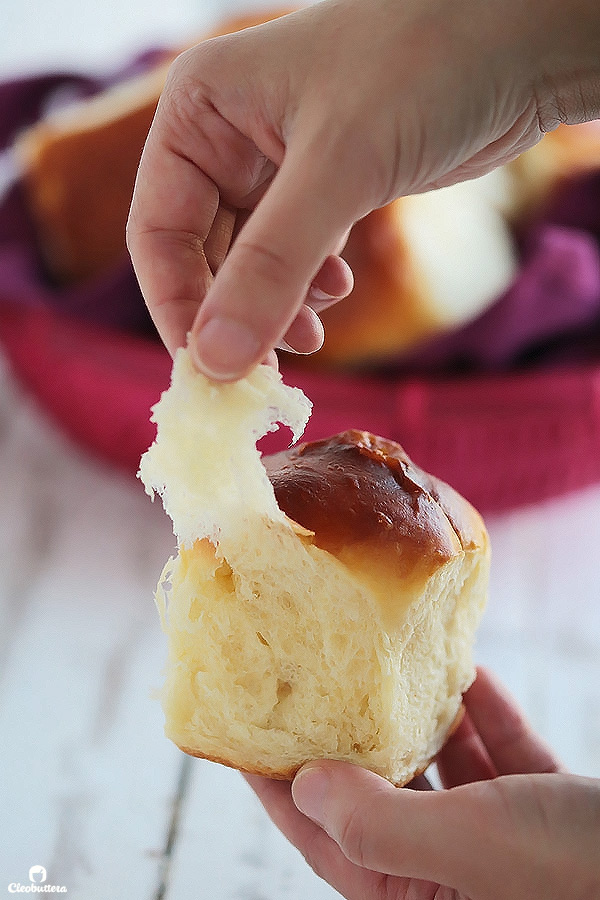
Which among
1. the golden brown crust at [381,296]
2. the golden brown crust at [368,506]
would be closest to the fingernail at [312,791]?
the golden brown crust at [368,506]

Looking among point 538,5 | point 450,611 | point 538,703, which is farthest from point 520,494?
point 538,5


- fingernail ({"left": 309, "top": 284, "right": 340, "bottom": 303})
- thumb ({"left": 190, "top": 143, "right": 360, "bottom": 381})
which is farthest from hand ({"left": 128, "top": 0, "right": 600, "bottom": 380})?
fingernail ({"left": 309, "top": 284, "right": 340, "bottom": 303})

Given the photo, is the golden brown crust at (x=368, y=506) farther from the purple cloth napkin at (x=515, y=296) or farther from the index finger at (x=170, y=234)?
the purple cloth napkin at (x=515, y=296)

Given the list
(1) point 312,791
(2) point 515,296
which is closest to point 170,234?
(1) point 312,791

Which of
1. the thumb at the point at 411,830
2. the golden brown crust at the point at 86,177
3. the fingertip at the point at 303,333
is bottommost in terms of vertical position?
the thumb at the point at 411,830

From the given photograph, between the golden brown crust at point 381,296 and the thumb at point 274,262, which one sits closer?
the thumb at point 274,262

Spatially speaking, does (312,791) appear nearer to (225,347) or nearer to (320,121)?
(225,347)

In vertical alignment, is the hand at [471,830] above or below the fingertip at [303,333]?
below

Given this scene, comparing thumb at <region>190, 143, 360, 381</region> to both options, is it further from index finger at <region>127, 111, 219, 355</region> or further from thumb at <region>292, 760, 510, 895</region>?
thumb at <region>292, 760, 510, 895</region>
